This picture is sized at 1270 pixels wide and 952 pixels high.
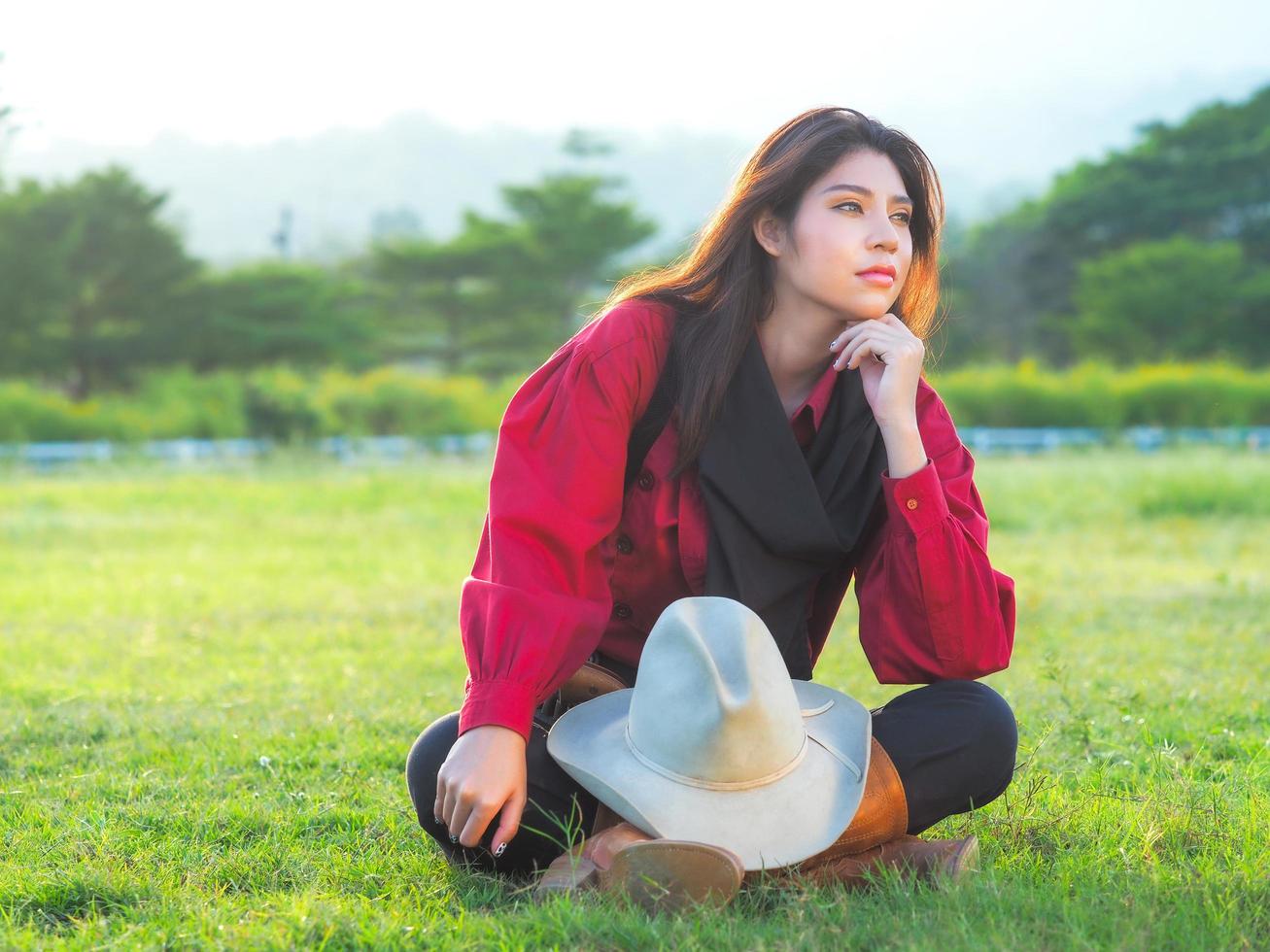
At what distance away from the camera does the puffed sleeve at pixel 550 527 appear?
2207mm

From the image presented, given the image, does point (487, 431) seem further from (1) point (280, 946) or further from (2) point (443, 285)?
(1) point (280, 946)

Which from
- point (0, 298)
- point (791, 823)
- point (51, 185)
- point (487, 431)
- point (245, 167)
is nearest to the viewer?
point (791, 823)

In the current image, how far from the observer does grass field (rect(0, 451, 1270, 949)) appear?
203 centimetres

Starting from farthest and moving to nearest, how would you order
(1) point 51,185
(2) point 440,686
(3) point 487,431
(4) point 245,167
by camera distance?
(4) point 245,167, (1) point 51,185, (3) point 487,431, (2) point 440,686

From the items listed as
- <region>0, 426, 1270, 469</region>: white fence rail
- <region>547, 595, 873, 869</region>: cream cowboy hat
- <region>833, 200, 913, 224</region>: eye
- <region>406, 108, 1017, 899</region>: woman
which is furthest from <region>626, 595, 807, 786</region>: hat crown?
<region>0, 426, 1270, 469</region>: white fence rail

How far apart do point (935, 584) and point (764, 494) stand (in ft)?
1.05

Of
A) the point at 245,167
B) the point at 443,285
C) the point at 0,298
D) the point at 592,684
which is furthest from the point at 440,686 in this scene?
the point at 245,167

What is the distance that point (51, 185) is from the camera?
32.2m

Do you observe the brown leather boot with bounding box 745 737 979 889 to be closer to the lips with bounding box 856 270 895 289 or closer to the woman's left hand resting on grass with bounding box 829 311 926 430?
the woman's left hand resting on grass with bounding box 829 311 926 430

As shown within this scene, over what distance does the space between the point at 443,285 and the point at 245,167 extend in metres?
149

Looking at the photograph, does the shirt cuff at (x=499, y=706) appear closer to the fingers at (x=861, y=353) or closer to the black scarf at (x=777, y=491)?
the black scarf at (x=777, y=491)

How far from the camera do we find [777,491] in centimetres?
241

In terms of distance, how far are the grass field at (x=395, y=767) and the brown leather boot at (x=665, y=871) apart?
5 centimetres

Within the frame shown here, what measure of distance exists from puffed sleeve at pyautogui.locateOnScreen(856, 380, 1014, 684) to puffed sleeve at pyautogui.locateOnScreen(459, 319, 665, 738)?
469mm
